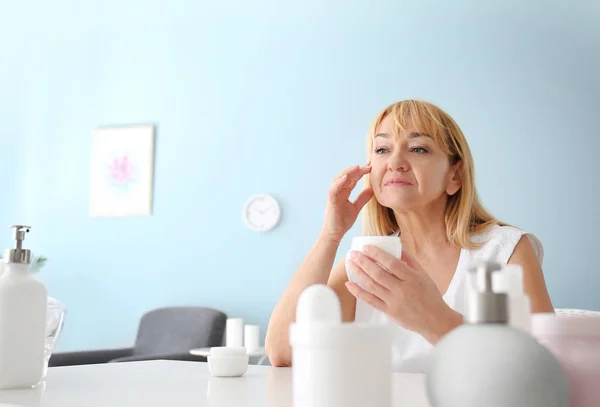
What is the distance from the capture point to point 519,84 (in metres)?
3.71

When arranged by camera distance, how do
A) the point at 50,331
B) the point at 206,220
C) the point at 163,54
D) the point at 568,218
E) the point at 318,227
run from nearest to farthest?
the point at 50,331 < the point at 568,218 < the point at 318,227 < the point at 206,220 < the point at 163,54

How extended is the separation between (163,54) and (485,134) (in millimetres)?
2325

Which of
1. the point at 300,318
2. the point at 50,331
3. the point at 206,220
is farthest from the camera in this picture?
the point at 206,220

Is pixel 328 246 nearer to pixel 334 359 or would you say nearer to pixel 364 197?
pixel 364 197

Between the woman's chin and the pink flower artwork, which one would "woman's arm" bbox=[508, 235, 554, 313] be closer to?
the woman's chin

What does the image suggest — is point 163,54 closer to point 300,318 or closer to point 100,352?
point 100,352

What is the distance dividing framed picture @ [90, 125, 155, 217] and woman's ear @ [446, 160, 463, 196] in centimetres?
310

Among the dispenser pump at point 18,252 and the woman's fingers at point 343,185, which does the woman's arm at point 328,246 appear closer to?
the woman's fingers at point 343,185

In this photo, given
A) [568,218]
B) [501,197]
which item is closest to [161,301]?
[501,197]

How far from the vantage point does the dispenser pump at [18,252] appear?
900 mm

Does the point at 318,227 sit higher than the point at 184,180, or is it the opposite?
the point at 184,180

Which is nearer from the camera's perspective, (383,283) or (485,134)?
(383,283)

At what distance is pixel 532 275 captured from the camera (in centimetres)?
151

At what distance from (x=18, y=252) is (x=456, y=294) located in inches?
40.0
